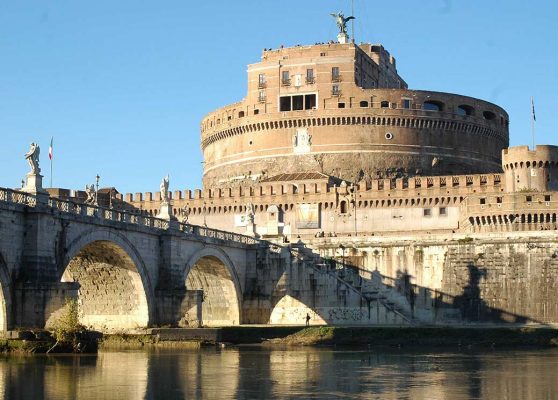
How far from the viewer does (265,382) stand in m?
30.5

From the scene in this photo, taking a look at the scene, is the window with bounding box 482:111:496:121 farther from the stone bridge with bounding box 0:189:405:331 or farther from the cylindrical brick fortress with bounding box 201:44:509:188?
the stone bridge with bounding box 0:189:405:331

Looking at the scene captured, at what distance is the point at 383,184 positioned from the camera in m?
82.4

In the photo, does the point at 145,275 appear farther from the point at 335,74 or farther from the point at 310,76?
the point at 335,74

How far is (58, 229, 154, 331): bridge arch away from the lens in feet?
165

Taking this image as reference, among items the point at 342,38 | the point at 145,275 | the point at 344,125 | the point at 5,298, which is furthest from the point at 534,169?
the point at 5,298

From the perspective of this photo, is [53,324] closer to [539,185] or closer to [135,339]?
[135,339]

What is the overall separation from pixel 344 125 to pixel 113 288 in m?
45.7

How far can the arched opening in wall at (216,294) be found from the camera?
6388cm

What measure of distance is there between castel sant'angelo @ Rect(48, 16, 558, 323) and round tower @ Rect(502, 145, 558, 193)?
0.09 meters

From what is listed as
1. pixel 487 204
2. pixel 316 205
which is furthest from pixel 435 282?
pixel 316 205

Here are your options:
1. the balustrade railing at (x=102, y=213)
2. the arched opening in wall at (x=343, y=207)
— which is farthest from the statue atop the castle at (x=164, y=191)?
the arched opening in wall at (x=343, y=207)

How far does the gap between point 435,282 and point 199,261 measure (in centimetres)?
1545

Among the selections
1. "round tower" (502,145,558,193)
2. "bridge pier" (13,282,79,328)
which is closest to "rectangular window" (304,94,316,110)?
"round tower" (502,145,558,193)

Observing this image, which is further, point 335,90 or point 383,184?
point 335,90
